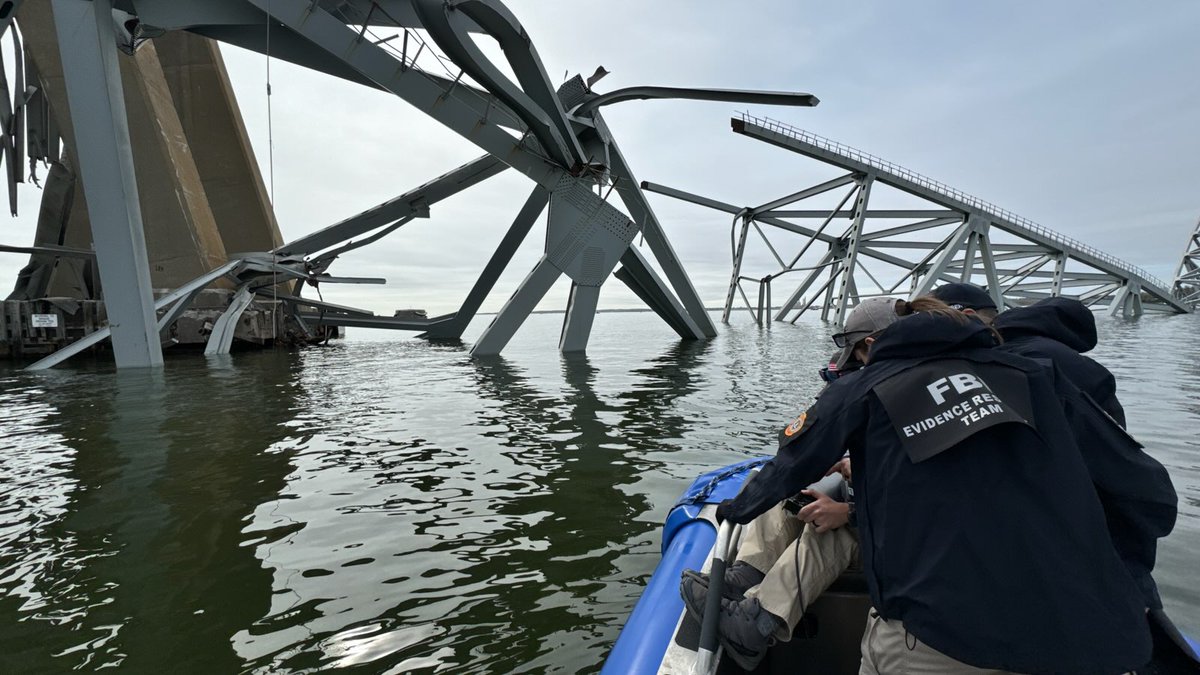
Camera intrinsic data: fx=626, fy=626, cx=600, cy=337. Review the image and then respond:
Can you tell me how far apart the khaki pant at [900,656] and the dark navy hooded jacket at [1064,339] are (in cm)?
114

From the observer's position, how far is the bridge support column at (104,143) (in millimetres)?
13531

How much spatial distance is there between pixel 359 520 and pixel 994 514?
184 inches

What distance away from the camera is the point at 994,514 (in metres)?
1.73

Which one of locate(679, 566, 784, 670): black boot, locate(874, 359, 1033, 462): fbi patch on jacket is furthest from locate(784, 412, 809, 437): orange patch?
locate(679, 566, 784, 670): black boot

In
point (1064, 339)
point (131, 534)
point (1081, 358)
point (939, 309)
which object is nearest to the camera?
point (939, 309)

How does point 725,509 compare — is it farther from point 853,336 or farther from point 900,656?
point 853,336

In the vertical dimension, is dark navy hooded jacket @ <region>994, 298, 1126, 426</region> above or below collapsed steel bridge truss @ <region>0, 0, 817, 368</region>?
below

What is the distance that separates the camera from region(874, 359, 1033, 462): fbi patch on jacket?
5.74 ft

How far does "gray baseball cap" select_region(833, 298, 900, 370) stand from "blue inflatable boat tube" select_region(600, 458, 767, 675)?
3.77ft

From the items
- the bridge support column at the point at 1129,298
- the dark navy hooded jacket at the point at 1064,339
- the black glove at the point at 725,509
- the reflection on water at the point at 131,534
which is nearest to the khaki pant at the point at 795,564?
the black glove at the point at 725,509

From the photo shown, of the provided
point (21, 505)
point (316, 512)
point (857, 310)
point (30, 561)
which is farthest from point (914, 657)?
point (21, 505)

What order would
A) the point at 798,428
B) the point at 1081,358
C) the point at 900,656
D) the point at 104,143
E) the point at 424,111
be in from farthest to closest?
the point at 424,111
the point at 104,143
the point at 1081,358
the point at 798,428
the point at 900,656

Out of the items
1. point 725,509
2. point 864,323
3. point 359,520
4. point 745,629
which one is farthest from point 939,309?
point 359,520

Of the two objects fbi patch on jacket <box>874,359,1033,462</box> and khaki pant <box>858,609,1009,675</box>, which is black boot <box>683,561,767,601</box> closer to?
khaki pant <box>858,609,1009,675</box>
